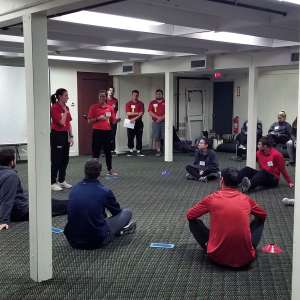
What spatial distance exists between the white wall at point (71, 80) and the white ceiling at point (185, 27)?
2217mm

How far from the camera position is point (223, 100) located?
13.4 m

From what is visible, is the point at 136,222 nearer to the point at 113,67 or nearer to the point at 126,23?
the point at 126,23

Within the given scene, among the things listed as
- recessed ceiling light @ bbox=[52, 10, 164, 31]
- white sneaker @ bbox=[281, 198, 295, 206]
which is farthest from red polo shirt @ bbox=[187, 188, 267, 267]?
recessed ceiling light @ bbox=[52, 10, 164, 31]

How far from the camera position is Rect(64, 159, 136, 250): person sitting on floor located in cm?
393

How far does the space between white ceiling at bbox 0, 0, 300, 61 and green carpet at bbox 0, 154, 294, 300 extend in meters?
2.29

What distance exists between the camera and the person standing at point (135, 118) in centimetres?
1109

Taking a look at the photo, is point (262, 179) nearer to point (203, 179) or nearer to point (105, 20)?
point (203, 179)

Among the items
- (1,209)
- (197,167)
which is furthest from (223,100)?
(1,209)

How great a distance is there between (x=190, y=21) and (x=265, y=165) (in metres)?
2.80

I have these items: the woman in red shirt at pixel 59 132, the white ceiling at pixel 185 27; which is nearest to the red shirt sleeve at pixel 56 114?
the woman in red shirt at pixel 59 132

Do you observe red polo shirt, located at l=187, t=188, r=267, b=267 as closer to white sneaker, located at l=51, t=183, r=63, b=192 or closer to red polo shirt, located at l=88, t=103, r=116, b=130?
white sneaker, located at l=51, t=183, r=63, b=192

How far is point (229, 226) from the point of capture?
11.7 feet

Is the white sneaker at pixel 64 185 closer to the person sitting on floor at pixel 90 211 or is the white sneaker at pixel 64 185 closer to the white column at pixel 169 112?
the person sitting on floor at pixel 90 211

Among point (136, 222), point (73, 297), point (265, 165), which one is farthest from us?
point (265, 165)
